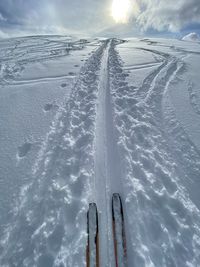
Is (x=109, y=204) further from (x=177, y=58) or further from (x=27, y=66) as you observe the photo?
(x=177, y=58)

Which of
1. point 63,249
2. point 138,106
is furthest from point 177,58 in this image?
point 63,249

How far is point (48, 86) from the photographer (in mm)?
8102

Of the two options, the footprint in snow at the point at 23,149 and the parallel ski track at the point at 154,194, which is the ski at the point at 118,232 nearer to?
the parallel ski track at the point at 154,194

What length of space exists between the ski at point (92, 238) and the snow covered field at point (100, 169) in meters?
0.08

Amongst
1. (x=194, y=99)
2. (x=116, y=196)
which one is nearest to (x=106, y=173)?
(x=116, y=196)

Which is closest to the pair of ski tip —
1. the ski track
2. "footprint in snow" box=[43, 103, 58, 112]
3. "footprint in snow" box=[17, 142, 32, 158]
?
"footprint in snow" box=[17, 142, 32, 158]

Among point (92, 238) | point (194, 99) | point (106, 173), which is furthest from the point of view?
point (194, 99)

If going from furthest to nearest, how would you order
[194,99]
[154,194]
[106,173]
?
1. [194,99]
2. [106,173]
3. [154,194]

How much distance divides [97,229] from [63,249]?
57 cm

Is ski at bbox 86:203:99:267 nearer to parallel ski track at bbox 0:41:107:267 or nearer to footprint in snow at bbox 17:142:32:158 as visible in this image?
parallel ski track at bbox 0:41:107:267

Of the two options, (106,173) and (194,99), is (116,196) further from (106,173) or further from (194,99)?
(194,99)

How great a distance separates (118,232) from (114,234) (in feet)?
0.23

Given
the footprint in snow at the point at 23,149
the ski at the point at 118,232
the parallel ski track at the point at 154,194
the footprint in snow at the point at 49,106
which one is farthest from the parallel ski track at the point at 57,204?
the footprint in snow at the point at 49,106

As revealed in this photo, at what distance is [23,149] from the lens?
471 cm
